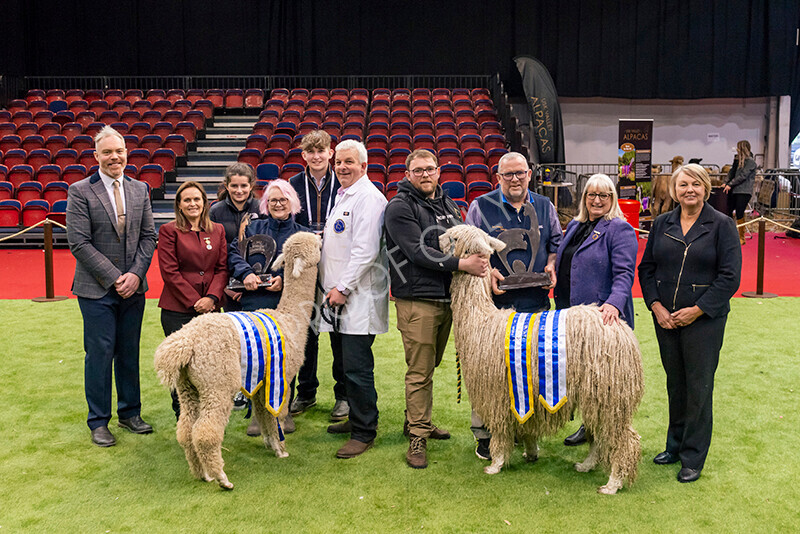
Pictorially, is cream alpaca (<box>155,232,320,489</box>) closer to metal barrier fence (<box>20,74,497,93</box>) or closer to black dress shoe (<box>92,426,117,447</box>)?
black dress shoe (<box>92,426,117,447</box>)

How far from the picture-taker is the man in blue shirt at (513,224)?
3.75m

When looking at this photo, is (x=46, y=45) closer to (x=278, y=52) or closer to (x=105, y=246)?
(x=278, y=52)

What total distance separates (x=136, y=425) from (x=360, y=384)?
156cm

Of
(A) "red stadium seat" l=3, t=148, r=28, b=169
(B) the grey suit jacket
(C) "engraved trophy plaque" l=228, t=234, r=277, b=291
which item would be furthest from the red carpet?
(C) "engraved trophy plaque" l=228, t=234, r=277, b=291

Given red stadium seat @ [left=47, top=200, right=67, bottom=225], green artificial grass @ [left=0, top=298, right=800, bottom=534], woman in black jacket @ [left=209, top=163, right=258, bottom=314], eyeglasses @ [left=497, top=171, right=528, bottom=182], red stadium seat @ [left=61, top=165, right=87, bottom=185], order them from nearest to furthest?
green artificial grass @ [left=0, top=298, right=800, bottom=534] < eyeglasses @ [left=497, top=171, right=528, bottom=182] < woman in black jacket @ [left=209, top=163, right=258, bottom=314] < red stadium seat @ [left=47, top=200, right=67, bottom=225] < red stadium seat @ [left=61, top=165, right=87, bottom=185]

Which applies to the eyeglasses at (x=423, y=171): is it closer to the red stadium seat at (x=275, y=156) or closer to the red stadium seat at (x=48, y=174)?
the red stadium seat at (x=275, y=156)

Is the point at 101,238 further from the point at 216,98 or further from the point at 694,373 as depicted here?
the point at 216,98

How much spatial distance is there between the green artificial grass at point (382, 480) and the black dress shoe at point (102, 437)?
0.05 metres

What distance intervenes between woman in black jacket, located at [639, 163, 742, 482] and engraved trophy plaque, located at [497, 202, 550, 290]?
0.64 m

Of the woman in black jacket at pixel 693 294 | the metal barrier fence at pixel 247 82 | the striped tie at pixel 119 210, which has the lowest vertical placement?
the woman in black jacket at pixel 693 294

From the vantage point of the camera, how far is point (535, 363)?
329 cm

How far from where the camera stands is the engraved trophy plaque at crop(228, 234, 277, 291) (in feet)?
13.4

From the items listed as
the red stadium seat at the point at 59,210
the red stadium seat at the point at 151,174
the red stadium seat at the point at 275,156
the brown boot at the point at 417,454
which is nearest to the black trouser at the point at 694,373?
the brown boot at the point at 417,454

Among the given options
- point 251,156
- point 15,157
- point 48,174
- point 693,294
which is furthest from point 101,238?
point 15,157
